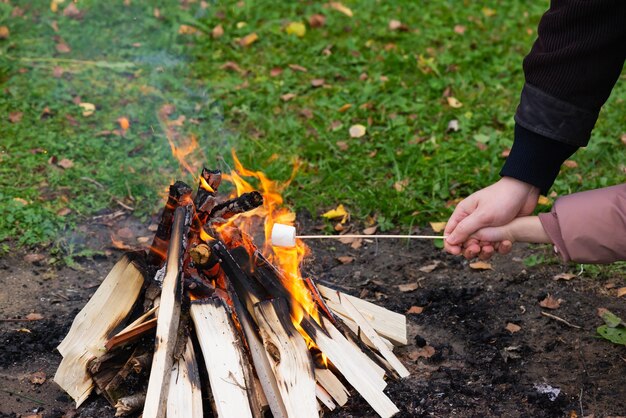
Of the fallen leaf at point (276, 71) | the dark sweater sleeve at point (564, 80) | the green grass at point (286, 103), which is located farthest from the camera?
the fallen leaf at point (276, 71)

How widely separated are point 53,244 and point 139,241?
1.64ft

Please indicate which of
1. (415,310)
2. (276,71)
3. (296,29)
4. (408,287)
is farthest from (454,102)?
(415,310)

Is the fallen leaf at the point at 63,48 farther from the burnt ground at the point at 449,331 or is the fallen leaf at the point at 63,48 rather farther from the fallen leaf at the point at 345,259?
the fallen leaf at the point at 345,259

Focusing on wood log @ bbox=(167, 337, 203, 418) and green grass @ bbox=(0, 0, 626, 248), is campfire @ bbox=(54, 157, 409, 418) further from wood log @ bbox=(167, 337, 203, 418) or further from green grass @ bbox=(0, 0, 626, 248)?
green grass @ bbox=(0, 0, 626, 248)

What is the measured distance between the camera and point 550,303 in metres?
4.14

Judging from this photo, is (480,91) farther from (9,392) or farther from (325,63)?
(9,392)

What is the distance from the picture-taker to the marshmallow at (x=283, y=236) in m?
3.58

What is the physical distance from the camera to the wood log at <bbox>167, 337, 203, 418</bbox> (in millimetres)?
3078

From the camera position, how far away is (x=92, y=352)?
3.38 metres

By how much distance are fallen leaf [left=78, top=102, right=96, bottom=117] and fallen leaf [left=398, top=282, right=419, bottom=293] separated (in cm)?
288

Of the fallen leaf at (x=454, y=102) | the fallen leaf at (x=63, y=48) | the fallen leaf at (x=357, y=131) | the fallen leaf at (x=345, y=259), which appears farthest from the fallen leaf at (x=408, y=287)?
the fallen leaf at (x=63, y=48)

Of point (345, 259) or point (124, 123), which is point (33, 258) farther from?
point (345, 259)

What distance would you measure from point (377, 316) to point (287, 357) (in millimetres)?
638

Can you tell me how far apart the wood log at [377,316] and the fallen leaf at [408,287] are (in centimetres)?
49
